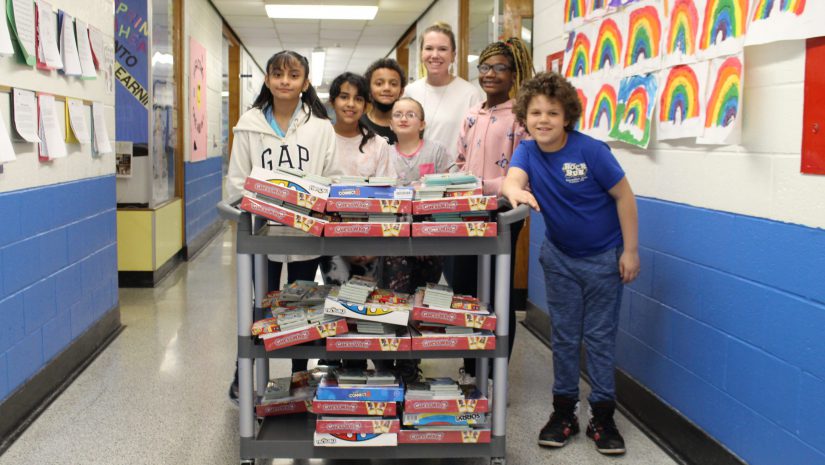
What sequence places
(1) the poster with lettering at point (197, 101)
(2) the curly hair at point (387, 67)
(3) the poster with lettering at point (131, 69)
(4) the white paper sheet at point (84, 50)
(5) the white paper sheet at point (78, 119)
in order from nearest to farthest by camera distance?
1. (2) the curly hair at point (387, 67)
2. (5) the white paper sheet at point (78, 119)
3. (4) the white paper sheet at point (84, 50)
4. (3) the poster with lettering at point (131, 69)
5. (1) the poster with lettering at point (197, 101)

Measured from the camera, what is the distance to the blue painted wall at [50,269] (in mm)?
2768

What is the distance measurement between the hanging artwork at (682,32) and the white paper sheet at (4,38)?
2.23m

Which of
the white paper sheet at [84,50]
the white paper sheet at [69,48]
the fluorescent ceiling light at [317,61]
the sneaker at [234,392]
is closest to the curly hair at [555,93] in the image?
the sneaker at [234,392]

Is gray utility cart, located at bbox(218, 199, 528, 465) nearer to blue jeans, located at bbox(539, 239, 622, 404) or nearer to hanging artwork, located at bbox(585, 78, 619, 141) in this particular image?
blue jeans, located at bbox(539, 239, 622, 404)

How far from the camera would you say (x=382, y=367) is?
254cm

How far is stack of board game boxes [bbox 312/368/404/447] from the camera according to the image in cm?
225

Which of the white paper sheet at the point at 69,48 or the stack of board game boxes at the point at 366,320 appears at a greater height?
the white paper sheet at the point at 69,48

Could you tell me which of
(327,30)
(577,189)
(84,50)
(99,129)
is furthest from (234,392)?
(327,30)

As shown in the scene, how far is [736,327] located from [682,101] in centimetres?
77

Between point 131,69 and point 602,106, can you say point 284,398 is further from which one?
point 131,69

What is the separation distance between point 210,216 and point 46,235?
5575 millimetres

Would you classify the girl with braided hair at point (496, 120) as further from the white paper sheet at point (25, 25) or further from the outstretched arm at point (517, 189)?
the white paper sheet at point (25, 25)

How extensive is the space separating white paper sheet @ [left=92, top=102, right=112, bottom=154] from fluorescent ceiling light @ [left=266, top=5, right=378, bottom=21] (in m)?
4.46

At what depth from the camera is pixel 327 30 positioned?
995cm
